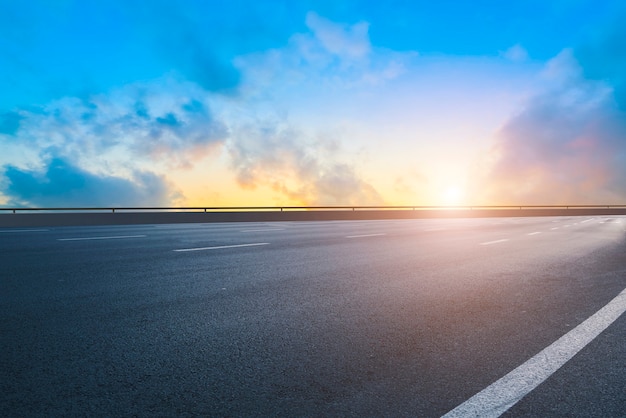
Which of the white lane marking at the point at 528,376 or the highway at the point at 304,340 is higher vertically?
the highway at the point at 304,340

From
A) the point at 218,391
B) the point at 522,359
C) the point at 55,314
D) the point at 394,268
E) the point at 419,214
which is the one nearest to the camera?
the point at 218,391

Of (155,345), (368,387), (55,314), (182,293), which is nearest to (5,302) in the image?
(55,314)

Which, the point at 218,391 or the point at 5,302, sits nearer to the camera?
the point at 218,391

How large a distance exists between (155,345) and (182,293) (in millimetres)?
1989

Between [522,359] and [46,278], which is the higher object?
[46,278]

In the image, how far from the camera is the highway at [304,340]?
2.65m

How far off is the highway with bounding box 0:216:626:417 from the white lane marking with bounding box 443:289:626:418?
0.04 feet

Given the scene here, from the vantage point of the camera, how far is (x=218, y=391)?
276 centimetres

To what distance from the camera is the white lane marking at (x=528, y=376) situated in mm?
2566

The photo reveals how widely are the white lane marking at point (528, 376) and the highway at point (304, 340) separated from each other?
14 millimetres

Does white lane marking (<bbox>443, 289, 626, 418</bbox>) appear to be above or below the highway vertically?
below

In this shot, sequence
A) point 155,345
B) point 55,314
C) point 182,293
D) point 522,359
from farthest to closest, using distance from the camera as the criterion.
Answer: point 182,293, point 55,314, point 155,345, point 522,359

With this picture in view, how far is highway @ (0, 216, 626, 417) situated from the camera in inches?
104

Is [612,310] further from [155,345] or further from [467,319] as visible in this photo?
[155,345]
